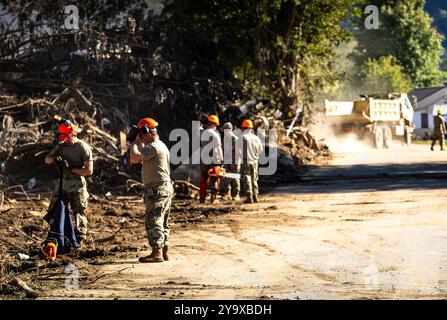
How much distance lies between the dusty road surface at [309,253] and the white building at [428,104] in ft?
177

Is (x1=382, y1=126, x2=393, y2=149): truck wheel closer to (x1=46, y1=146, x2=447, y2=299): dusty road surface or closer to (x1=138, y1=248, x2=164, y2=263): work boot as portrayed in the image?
(x1=46, y1=146, x2=447, y2=299): dusty road surface

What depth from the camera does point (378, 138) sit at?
118 ft

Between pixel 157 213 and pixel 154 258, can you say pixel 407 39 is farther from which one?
pixel 154 258

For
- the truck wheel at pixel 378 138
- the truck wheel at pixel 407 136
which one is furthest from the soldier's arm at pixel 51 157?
the truck wheel at pixel 407 136

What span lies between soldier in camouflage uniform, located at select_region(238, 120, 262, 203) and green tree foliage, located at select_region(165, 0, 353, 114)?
909cm

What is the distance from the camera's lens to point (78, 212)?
11.3 meters

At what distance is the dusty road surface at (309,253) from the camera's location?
8531mm

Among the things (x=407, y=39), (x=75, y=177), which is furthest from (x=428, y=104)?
(x=75, y=177)

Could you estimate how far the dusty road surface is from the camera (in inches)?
336

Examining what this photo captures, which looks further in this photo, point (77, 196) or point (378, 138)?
point (378, 138)

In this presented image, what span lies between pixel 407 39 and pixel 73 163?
69.8 metres
